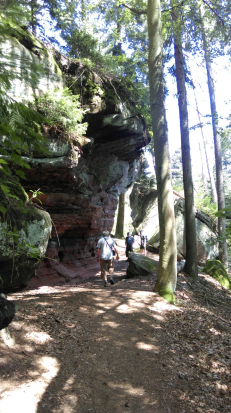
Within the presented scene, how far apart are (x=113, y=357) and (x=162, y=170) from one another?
17.9 ft

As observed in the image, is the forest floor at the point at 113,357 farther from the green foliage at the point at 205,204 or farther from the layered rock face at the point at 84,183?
the green foliage at the point at 205,204

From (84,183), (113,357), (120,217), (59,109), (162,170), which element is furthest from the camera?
(120,217)

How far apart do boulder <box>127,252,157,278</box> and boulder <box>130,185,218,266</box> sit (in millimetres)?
2873

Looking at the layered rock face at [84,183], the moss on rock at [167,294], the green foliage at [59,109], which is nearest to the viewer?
the moss on rock at [167,294]

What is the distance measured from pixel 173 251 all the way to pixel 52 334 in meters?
4.51

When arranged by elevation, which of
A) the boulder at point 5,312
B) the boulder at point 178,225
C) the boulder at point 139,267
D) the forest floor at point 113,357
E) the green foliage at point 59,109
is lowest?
the forest floor at point 113,357

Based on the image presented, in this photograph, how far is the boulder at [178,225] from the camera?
16406 mm

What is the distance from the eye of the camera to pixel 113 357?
15.9 ft

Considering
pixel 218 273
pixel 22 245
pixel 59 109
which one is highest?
pixel 59 109

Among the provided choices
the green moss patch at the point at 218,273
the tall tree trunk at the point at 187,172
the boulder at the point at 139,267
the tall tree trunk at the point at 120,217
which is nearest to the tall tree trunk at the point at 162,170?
the boulder at the point at 139,267

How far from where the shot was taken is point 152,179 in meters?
24.0

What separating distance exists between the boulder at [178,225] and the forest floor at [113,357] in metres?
6.26

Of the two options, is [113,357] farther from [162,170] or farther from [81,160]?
[81,160]

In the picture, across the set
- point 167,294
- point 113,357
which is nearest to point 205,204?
point 167,294
